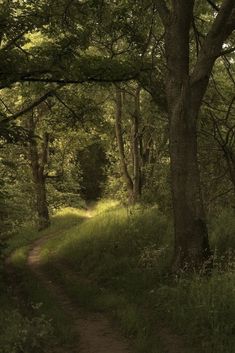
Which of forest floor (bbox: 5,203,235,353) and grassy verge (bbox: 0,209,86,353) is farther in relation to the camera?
forest floor (bbox: 5,203,235,353)

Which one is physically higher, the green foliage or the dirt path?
the green foliage

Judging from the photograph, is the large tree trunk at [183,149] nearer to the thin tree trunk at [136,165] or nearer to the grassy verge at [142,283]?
the grassy verge at [142,283]

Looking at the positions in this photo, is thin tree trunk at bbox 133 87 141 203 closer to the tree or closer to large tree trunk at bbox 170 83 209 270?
the tree

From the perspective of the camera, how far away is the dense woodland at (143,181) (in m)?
8.09

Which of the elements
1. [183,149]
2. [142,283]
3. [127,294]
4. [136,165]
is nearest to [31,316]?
[127,294]

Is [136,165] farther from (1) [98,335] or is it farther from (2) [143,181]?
(1) [98,335]

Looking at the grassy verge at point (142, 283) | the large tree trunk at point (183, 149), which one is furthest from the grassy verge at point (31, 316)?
the large tree trunk at point (183, 149)

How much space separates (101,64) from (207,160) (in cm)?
378

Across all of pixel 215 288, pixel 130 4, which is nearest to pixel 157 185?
pixel 130 4

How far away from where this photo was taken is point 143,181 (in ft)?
66.4

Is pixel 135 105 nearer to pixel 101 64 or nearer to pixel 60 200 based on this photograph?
pixel 101 64

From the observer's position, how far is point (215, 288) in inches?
316

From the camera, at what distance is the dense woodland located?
8.09m

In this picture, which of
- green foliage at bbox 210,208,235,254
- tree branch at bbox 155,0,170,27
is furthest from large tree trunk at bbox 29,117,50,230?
tree branch at bbox 155,0,170,27
